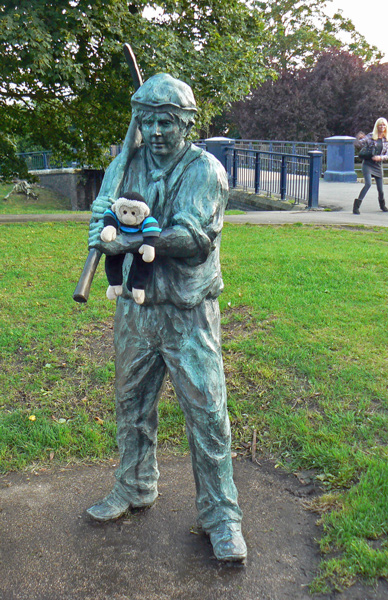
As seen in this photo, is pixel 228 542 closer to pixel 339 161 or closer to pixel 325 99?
pixel 339 161

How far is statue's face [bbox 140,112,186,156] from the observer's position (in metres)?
2.80

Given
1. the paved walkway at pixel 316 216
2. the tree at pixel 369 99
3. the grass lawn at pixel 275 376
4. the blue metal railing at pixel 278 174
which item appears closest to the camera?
the grass lawn at pixel 275 376

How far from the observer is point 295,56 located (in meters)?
38.4

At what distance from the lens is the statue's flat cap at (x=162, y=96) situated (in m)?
2.76

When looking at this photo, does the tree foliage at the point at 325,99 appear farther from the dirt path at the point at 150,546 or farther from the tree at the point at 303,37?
the dirt path at the point at 150,546

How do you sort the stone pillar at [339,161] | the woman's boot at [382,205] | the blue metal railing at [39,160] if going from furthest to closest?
the blue metal railing at [39,160] → the stone pillar at [339,161] → the woman's boot at [382,205]

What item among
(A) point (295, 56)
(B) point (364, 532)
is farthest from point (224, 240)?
(A) point (295, 56)

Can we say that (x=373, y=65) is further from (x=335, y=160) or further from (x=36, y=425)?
(x=36, y=425)

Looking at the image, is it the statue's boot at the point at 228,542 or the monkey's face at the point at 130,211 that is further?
the statue's boot at the point at 228,542

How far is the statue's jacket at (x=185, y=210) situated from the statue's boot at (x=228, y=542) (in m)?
1.25

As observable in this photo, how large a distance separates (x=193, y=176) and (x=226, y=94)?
386 inches

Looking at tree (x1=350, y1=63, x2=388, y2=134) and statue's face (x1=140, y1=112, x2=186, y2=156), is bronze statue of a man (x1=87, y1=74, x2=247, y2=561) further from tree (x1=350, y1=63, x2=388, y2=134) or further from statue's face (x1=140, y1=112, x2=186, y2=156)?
tree (x1=350, y1=63, x2=388, y2=134)

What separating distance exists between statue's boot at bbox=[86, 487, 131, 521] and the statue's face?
2.08 meters

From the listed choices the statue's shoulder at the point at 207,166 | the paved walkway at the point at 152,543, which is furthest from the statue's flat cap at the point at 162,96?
the paved walkway at the point at 152,543
